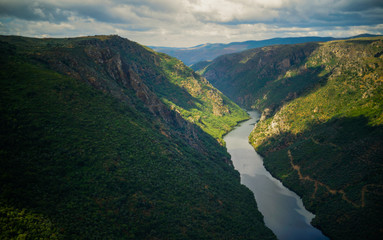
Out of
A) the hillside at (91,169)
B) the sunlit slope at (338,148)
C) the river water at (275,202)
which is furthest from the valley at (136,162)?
the river water at (275,202)

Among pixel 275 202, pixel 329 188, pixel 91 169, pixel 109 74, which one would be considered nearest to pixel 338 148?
pixel 329 188

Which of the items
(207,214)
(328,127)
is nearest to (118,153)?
(207,214)

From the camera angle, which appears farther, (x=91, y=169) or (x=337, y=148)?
(x=337, y=148)

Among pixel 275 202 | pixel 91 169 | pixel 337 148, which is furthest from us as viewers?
pixel 337 148

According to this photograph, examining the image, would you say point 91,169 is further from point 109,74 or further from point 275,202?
point 275,202

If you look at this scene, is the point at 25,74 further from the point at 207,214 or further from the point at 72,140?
the point at 207,214

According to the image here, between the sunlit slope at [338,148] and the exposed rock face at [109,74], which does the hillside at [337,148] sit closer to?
the sunlit slope at [338,148]
